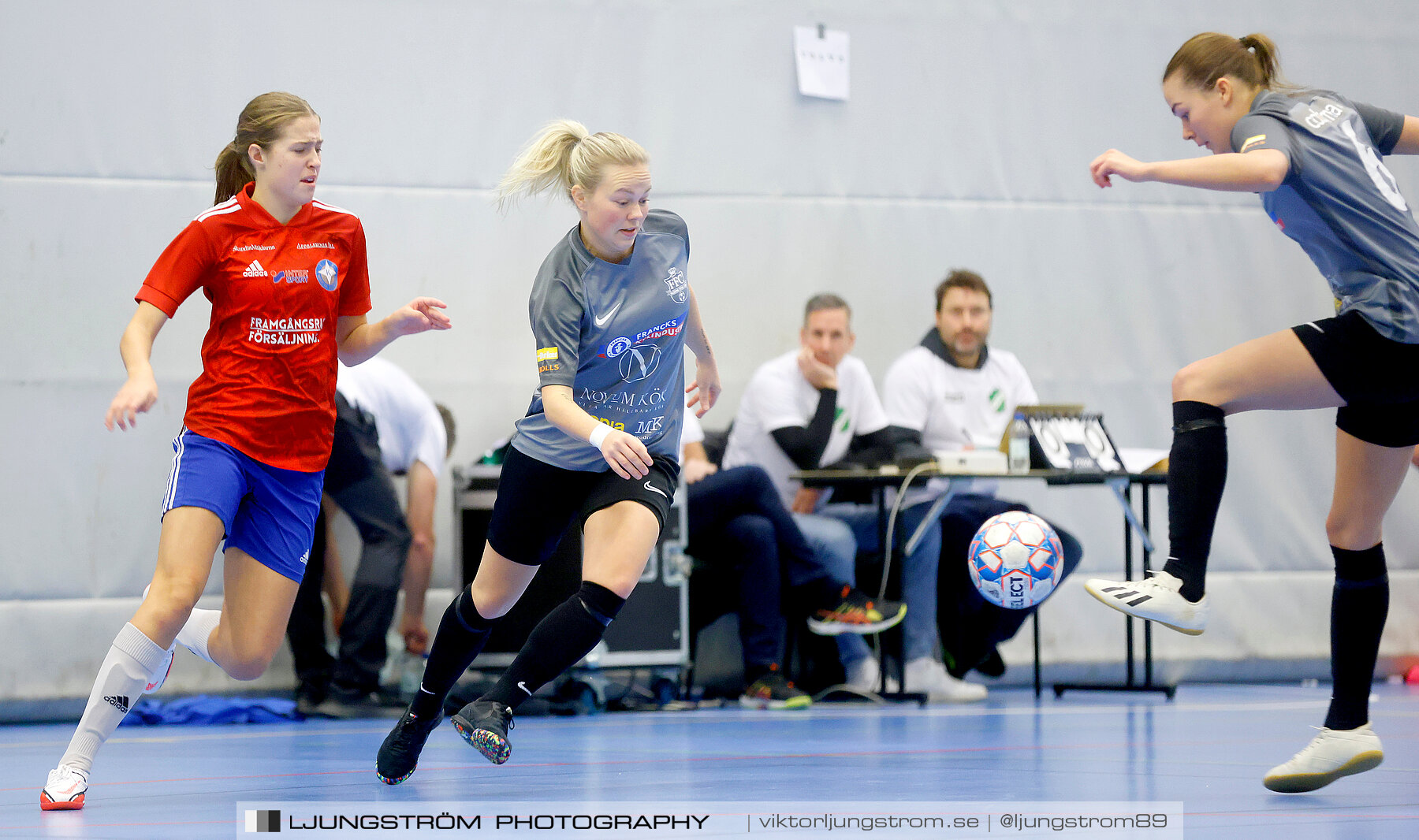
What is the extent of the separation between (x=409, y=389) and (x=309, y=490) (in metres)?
2.25

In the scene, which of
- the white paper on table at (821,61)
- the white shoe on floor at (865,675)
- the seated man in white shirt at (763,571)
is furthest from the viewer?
the white paper on table at (821,61)

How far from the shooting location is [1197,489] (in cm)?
303

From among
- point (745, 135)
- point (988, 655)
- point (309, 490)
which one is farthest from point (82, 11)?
point (988, 655)

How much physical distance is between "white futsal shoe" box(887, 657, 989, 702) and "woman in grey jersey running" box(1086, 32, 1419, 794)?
2.62 meters

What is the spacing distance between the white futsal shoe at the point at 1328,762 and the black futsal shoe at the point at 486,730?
181 centimetres

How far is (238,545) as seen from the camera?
338cm

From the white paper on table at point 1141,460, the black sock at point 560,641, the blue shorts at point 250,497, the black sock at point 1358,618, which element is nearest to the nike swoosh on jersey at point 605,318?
the black sock at point 560,641

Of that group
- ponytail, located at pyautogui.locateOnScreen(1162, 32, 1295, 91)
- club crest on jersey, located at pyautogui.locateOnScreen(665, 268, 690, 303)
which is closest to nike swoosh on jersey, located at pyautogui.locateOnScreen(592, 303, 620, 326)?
club crest on jersey, located at pyautogui.locateOnScreen(665, 268, 690, 303)

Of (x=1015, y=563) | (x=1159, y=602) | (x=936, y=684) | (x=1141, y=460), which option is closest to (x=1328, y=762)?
(x=1159, y=602)

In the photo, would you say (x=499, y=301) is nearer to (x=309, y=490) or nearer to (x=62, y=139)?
(x=62, y=139)

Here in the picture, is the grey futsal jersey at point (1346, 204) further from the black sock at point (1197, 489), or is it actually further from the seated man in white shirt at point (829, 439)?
the seated man in white shirt at point (829, 439)

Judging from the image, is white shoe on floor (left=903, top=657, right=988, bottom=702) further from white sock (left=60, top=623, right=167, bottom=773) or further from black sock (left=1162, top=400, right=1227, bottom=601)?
white sock (left=60, top=623, right=167, bottom=773)

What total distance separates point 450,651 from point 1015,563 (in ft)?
8.49

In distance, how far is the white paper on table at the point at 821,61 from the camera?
6.73 m
